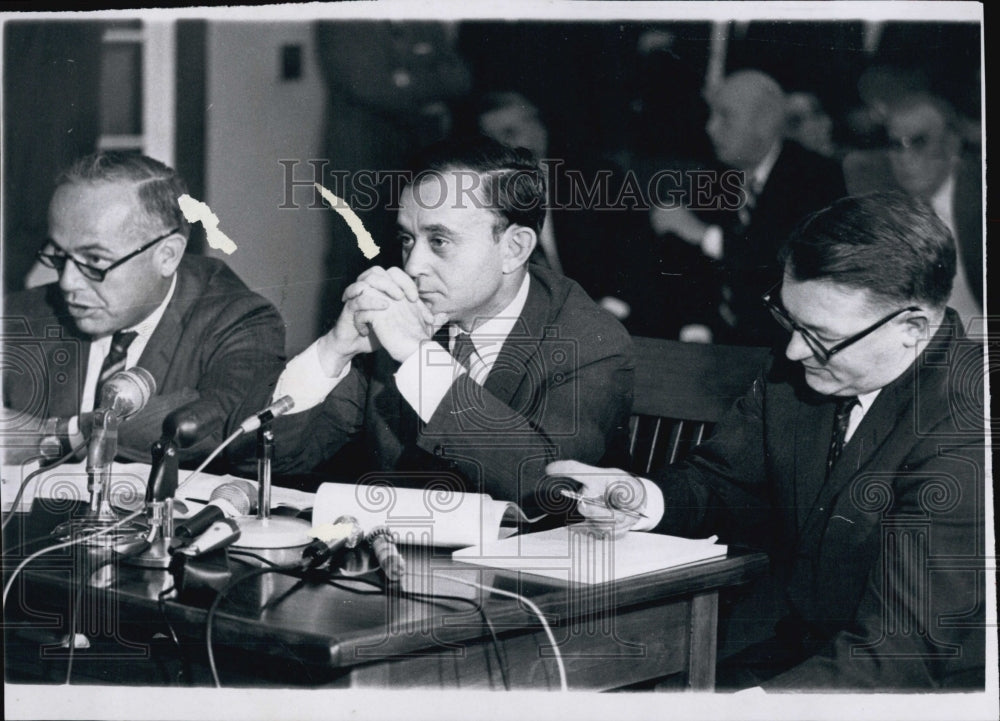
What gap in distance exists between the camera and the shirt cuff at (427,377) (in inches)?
106

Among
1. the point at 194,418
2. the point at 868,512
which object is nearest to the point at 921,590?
the point at 868,512

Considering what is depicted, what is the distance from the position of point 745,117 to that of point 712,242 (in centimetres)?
27

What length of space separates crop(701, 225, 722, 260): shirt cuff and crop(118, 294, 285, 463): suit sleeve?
3.11 feet

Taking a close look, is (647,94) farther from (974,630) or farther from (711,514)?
(974,630)

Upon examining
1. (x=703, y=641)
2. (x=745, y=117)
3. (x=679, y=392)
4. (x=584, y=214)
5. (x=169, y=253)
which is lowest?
(x=703, y=641)

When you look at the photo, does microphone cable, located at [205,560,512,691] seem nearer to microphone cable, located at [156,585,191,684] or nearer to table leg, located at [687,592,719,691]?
microphone cable, located at [156,585,191,684]

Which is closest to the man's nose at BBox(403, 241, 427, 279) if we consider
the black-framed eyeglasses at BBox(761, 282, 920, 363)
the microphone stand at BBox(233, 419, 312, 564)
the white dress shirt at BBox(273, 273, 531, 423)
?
the white dress shirt at BBox(273, 273, 531, 423)

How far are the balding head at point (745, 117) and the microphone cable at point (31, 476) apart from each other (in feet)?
5.11

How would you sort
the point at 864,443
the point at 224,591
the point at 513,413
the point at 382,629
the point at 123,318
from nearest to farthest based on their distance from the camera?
the point at 382,629, the point at 224,591, the point at 864,443, the point at 513,413, the point at 123,318

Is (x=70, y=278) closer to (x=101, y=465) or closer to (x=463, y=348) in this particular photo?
(x=101, y=465)

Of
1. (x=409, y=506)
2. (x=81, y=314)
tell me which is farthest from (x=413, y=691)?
(x=81, y=314)

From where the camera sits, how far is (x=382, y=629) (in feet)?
6.42

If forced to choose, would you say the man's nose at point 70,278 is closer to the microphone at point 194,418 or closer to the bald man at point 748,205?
the microphone at point 194,418

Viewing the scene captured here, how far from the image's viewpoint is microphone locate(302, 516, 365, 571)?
224 cm
